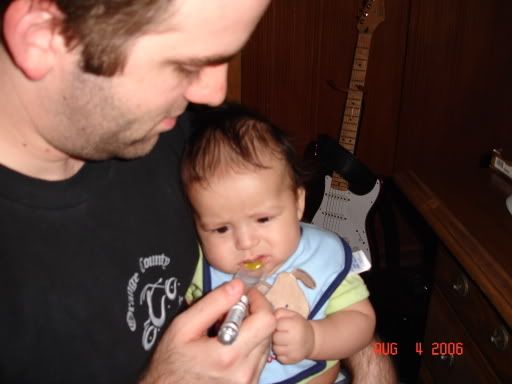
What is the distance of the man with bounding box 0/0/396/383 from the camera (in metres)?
0.69

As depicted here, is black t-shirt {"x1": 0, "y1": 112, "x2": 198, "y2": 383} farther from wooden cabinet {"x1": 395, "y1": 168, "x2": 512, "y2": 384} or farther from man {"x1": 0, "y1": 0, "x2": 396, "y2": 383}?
wooden cabinet {"x1": 395, "y1": 168, "x2": 512, "y2": 384}

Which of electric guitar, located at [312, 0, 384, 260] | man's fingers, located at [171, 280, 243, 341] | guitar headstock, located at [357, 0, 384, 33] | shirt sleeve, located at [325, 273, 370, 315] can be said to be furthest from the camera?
electric guitar, located at [312, 0, 384, 260]

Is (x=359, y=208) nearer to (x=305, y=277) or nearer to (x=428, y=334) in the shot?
(x=428, y=334)

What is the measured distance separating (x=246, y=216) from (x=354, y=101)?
1.62 metres

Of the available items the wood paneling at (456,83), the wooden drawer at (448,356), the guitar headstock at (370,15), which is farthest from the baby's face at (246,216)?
the wood paneling at (456,83)

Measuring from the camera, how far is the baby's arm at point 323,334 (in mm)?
958

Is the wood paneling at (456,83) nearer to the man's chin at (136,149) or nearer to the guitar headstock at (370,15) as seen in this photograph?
the guitar headstock at (370,15)

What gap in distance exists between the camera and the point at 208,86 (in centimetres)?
81

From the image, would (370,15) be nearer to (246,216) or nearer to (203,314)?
(246,216)

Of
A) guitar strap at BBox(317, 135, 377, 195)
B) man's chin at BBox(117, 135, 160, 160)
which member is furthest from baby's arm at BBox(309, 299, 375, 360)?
guitar strap at BBox(317, 135, 377, 195)

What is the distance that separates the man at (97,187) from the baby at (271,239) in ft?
0.53

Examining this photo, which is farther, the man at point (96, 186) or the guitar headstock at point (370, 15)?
the guitar headstock at point (370, 15)

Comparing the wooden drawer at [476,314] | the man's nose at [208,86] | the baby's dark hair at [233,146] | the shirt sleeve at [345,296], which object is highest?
the man's nose at [208,86]

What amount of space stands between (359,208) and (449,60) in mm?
950
